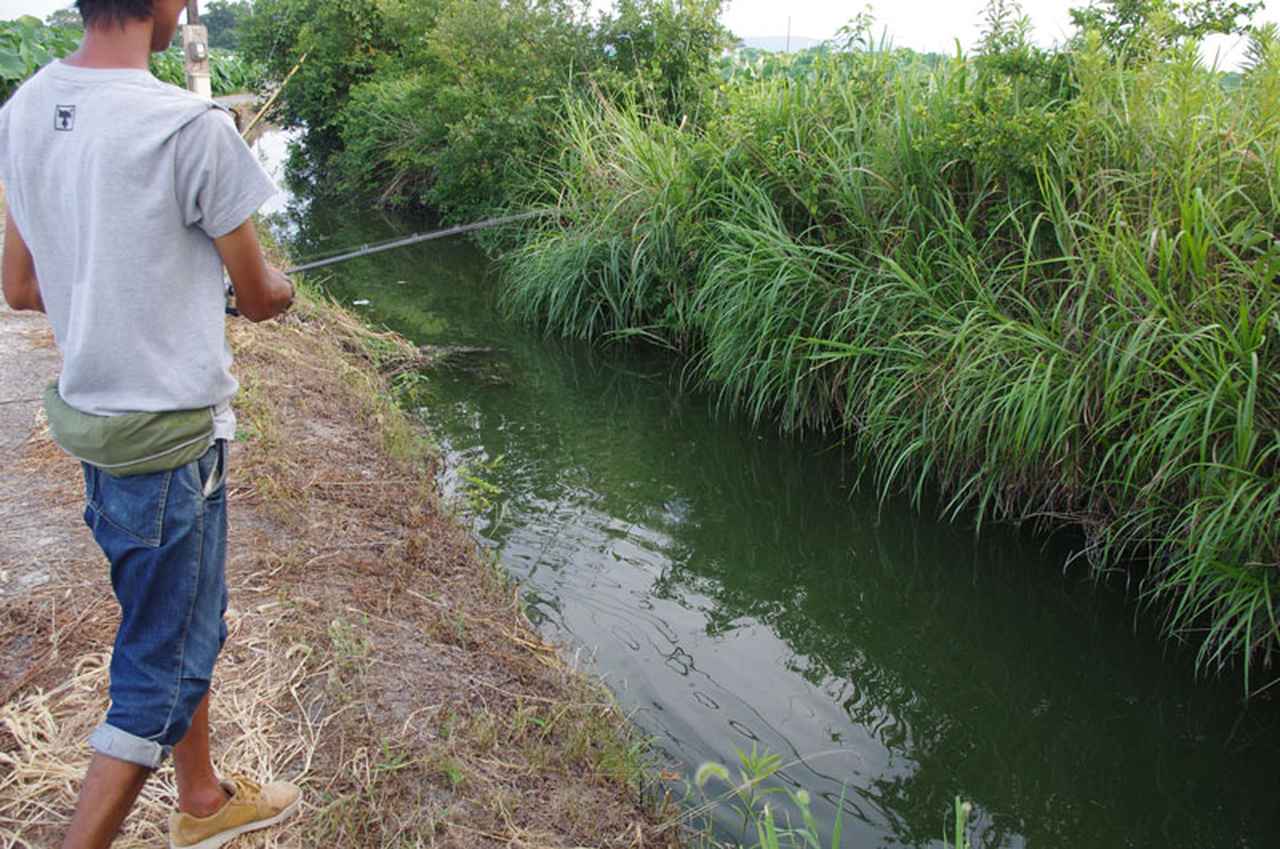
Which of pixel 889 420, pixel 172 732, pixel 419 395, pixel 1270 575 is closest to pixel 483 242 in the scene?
pixel 419 395

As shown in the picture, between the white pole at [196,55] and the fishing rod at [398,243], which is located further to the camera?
the white pole at [196,55]

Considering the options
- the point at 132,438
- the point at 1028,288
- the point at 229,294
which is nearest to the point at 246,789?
the point at 132,438

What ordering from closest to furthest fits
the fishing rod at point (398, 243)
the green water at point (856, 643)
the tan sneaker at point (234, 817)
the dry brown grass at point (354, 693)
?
the tan sneaker at point (234, 817)
the dry brown grass at point (354, 693)
the green water at point (856, 643)
the fishing rod at point (398, 243)

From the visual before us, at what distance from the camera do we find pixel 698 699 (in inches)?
147

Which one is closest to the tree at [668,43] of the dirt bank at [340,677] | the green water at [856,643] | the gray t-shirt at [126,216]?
the green water at [856,643]

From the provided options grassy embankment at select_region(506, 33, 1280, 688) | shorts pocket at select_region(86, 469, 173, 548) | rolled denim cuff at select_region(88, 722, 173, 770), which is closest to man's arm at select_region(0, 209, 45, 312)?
shorts pocket at select_region(86, 469, 173, 548)

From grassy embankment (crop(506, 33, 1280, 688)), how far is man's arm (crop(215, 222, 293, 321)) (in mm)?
3125

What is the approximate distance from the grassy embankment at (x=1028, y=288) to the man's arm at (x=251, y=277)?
3.12 meters

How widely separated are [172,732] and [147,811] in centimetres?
61

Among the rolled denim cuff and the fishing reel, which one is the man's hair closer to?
the fishing reel

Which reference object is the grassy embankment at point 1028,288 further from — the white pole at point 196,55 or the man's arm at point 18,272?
the man's arm at point 18,272

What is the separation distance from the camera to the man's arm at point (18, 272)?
1.93 metres

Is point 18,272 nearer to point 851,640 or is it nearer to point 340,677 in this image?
point 340,677

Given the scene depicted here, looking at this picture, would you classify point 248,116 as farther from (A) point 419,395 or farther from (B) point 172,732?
(B) point 172,732
